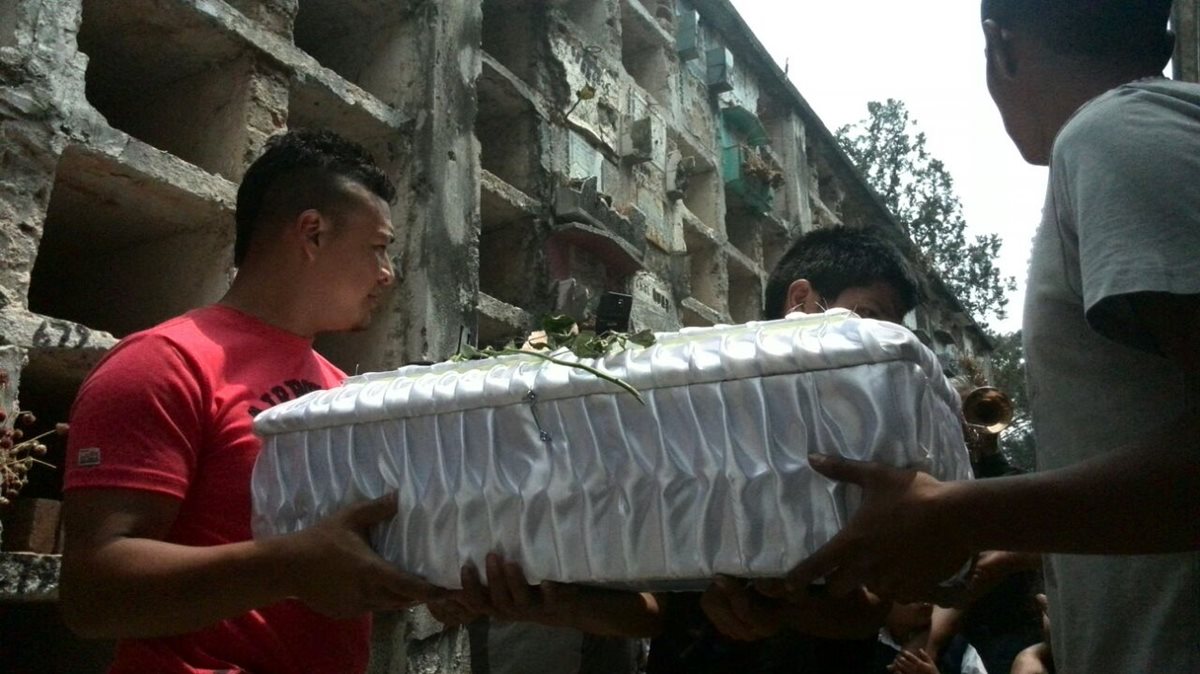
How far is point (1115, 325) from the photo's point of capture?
1089mm

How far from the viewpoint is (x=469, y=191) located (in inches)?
269

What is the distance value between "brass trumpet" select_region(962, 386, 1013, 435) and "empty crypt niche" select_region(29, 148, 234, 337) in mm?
3576

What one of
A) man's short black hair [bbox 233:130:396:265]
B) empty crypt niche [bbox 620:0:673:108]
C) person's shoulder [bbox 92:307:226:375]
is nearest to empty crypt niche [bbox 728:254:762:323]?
empty crypt niche [bbox 620:0:673:108]

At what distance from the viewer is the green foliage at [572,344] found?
1.39 m

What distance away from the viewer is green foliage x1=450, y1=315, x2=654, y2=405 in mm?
1395

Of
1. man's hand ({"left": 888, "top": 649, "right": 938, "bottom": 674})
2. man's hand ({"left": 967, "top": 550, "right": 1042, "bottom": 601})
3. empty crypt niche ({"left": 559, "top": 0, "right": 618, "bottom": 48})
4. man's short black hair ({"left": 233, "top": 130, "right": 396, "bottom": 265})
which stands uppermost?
empty crypt niche ({"left": 559, "top": 0, "right": 618, "bottom": 48})

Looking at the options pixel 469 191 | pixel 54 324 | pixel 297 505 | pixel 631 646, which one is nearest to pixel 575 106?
pixel 469 191

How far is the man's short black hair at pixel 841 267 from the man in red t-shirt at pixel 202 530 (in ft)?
4.47

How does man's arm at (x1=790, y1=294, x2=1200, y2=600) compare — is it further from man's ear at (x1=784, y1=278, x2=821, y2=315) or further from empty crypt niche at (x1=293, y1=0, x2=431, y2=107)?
empty crypt niche at (x1=293, y1=0, x2=431, y2=107)

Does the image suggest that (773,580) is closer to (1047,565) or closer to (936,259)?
(1047,565)

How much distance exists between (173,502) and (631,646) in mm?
1965

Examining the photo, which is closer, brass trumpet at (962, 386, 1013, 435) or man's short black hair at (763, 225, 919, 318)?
man's short black hair at (763, 225, 919, 318)

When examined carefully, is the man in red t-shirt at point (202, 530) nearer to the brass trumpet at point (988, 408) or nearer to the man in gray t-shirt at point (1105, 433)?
the man in gray t-shirt at point (1105, 433)

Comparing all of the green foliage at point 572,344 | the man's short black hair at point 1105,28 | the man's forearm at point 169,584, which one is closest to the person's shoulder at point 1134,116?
the man's short black hair at point 1105,28
